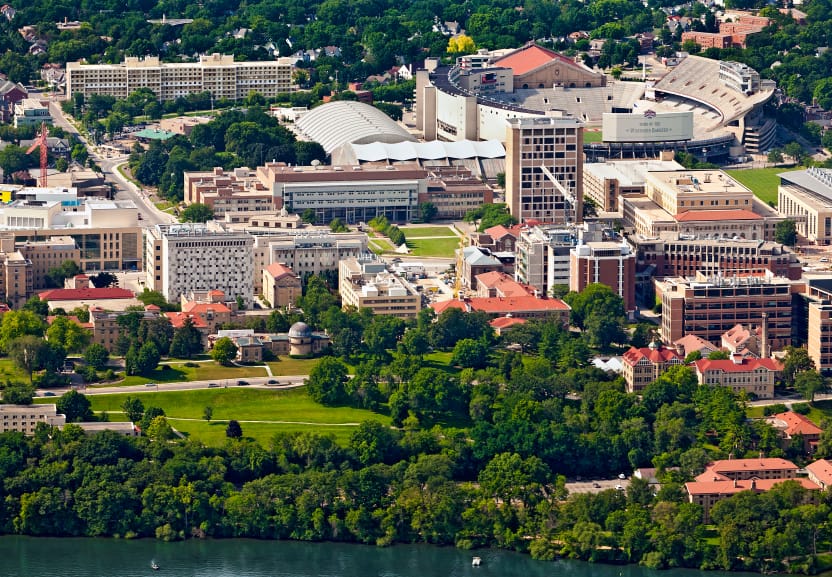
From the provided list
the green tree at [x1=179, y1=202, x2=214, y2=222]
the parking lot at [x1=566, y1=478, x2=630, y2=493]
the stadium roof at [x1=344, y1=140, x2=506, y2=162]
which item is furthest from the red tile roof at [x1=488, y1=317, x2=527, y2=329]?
the stadium roof at [x1=344, y1=140, x2=506, y2=162]

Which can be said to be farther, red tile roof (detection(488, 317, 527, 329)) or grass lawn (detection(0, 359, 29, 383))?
red tile roof (detection(488, 317, 527, 329))

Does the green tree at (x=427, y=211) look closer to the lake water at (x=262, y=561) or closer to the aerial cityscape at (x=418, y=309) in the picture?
the aerial cityscape at (x=418, y=309)

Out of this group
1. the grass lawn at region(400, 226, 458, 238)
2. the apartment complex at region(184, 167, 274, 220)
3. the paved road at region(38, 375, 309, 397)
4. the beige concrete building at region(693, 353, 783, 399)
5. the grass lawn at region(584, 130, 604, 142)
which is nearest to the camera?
the paved road at region(38, 375, 309, 397)

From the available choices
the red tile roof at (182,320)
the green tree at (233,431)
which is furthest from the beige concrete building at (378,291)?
the green tree at (233,431)

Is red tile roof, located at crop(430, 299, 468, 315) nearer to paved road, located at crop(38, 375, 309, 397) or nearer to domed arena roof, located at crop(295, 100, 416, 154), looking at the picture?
paved road, located at crop(38, 375, 309, 397)

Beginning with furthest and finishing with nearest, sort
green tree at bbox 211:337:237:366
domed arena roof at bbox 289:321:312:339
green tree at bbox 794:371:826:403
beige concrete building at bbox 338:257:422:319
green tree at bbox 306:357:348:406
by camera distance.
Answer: beige concrete building at bbox 338:257:422:319 < domed arena roof at bbox 289:321:312:339 < green tree at bbox 211:337:237:366 < green tree at bbox 794:371:826:403 < green tree at bbox 306:357:348:406

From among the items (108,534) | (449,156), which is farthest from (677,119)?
(108,534)

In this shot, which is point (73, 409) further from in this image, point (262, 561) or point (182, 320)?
point (182, 320)
